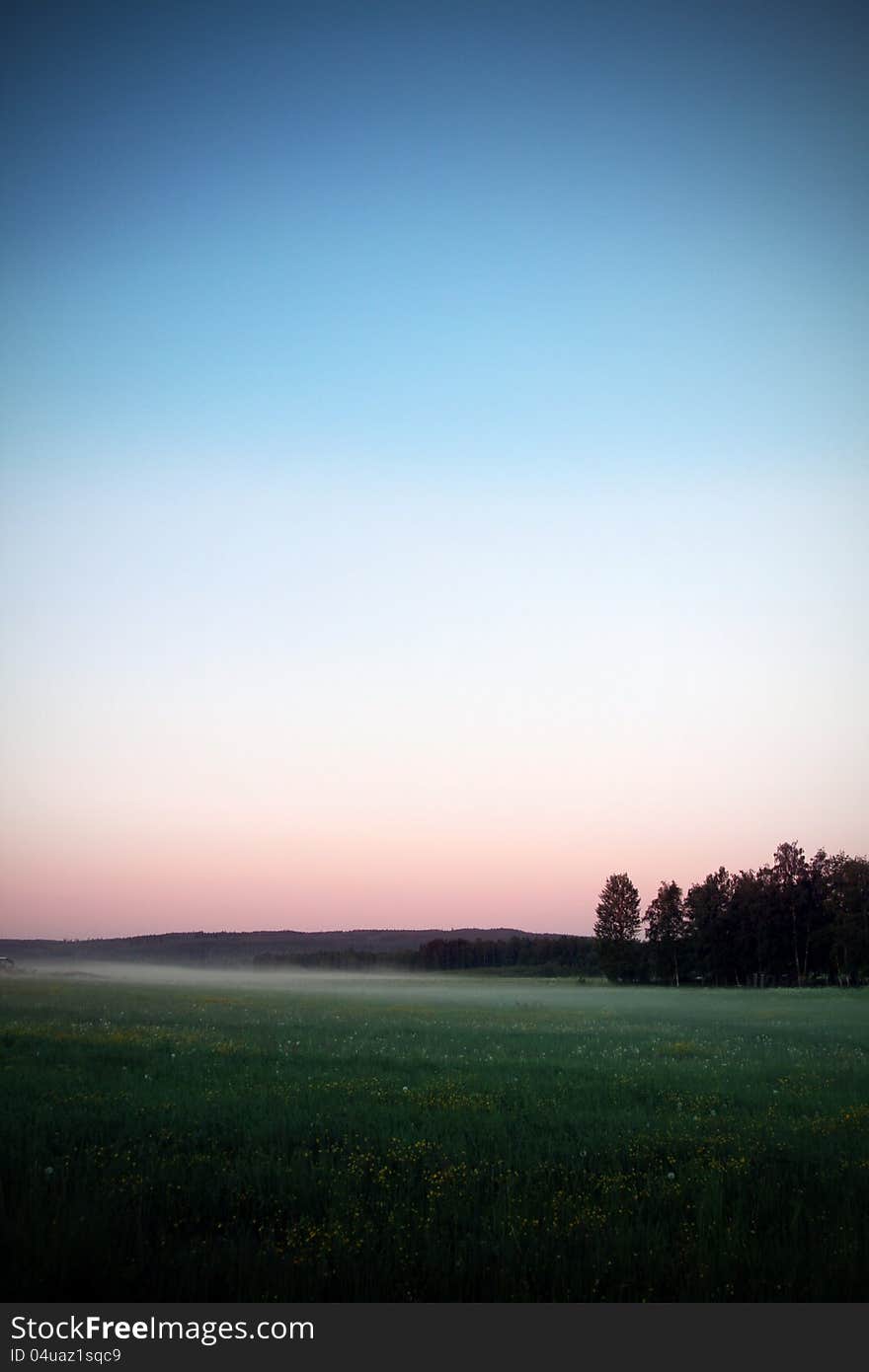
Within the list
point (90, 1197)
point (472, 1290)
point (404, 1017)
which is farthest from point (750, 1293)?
point (404, 1017)

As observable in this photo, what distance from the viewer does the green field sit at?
6.99 metres

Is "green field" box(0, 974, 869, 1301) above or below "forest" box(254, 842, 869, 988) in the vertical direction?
above

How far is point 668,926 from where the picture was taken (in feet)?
348

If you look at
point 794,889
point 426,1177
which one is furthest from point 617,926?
point 426,1177

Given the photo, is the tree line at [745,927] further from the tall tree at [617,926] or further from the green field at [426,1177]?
the green field at [426,1177]

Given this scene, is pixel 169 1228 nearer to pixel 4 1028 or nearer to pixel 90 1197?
pixel 90 1197

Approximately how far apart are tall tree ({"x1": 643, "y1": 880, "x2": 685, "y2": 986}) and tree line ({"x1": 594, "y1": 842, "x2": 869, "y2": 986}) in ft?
0.44

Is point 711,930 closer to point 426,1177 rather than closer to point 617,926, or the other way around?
point 617,926

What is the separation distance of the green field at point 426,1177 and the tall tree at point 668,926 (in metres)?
91.6

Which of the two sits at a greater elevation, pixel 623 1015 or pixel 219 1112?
pixel 219 1112

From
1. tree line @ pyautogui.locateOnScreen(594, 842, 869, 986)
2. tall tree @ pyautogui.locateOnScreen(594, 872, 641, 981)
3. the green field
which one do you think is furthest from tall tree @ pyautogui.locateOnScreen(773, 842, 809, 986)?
the green field

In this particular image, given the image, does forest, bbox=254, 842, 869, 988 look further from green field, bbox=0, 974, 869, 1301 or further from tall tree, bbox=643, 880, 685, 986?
green field, bbox=0, 974, 869, 1301
